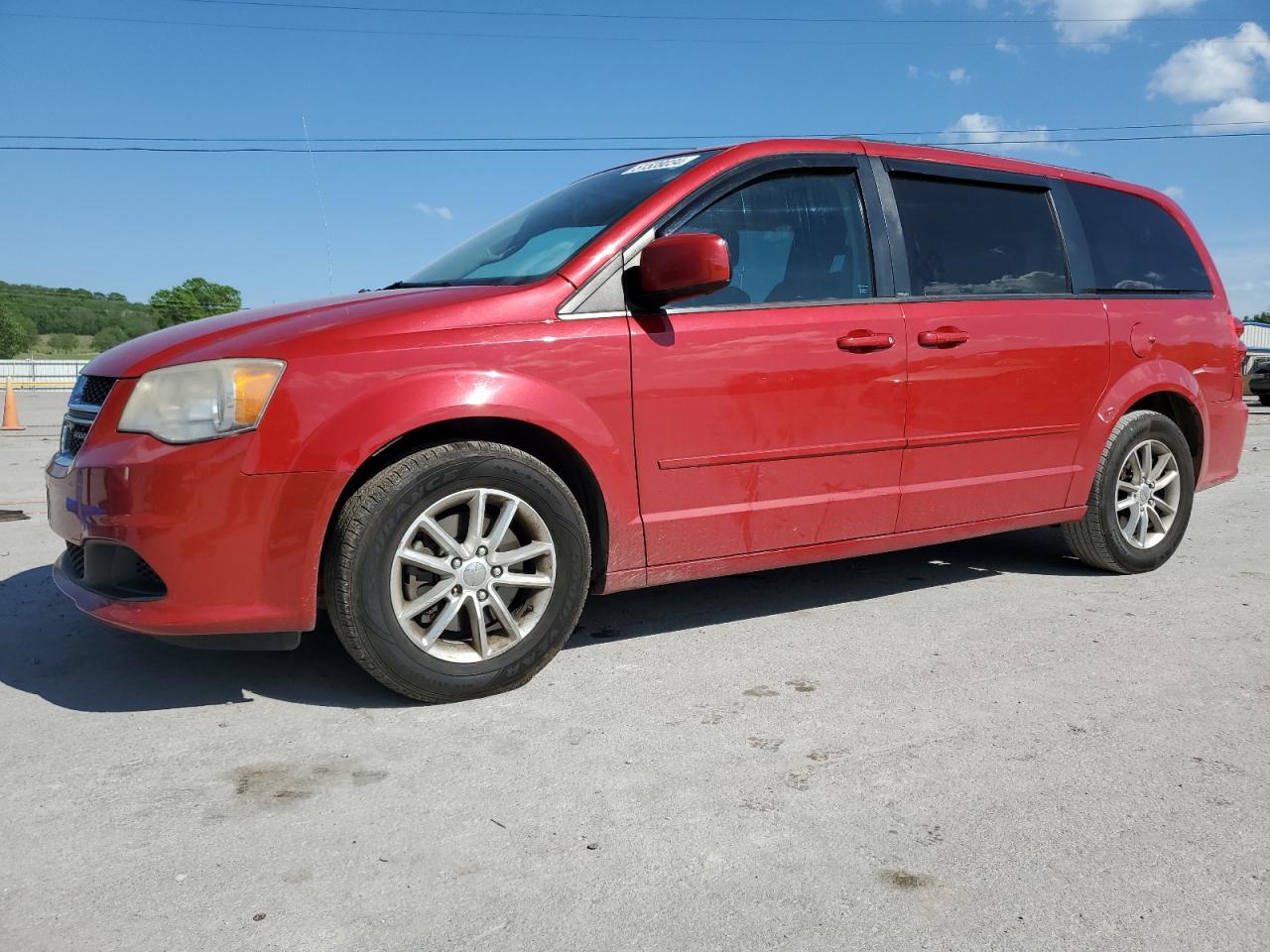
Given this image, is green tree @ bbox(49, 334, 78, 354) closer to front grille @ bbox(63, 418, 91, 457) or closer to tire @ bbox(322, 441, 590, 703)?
front grille @ bbox(63, 418, 91, 457)

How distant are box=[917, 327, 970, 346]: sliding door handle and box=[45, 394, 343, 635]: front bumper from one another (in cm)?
224

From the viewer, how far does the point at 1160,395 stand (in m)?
5.02

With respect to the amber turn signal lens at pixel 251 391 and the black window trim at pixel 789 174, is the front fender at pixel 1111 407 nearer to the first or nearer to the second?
the black window trim at pixel 789 174

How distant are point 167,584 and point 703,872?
171 cm

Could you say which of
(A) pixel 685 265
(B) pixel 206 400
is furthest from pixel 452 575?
(A) pixel 685 265

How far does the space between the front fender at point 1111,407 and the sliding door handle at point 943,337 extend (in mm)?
921

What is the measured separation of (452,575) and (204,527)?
0.70m

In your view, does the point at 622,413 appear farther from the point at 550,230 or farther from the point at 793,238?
the point at 793,238

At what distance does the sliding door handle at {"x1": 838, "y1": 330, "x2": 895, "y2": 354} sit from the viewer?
3.77 meters

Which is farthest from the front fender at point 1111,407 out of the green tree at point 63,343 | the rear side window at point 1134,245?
the green tree at point 63,343

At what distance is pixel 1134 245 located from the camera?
195 inches

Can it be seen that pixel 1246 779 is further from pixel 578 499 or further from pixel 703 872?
pixel 578 499

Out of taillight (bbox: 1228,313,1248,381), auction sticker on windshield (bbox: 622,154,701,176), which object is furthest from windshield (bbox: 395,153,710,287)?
taillight (bbox: 1228,313,1248,381)

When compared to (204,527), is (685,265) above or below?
above
